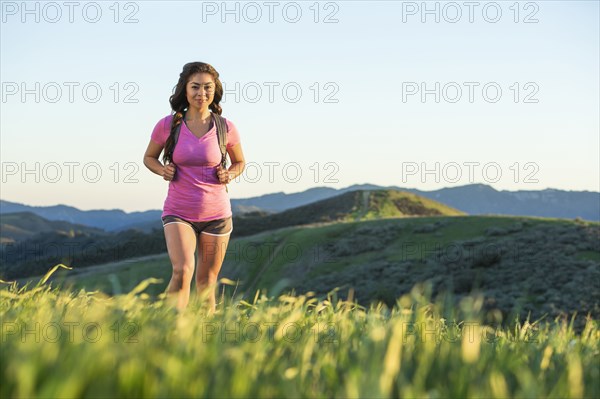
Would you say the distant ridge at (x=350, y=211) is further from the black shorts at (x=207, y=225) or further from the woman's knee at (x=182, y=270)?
the woman's knee at (x=182, y=270)

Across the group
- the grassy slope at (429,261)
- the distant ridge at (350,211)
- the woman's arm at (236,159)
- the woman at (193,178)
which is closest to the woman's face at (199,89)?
the woman at (193,178)

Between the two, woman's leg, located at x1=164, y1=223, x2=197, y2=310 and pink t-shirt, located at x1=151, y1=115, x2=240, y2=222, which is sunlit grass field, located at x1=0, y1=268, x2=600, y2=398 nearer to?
woman's leg, located at x1=164, y1=223, x2=197, y2=310

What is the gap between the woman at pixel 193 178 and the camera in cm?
723

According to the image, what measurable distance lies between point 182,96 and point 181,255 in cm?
199

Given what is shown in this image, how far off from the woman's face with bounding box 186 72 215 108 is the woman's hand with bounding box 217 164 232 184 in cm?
79

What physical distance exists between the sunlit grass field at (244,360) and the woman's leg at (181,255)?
2639 mm

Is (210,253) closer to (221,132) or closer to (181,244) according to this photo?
(181,244)

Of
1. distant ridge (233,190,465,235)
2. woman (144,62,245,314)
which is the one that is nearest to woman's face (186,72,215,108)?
woman (144,62,245,314)

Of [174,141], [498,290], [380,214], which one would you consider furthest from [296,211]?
[174,141]

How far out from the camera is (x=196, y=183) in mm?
7430

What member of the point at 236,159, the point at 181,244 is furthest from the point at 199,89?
the point at 181,244

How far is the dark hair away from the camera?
300 inches

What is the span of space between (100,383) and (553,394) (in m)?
1.79

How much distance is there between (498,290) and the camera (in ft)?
162
